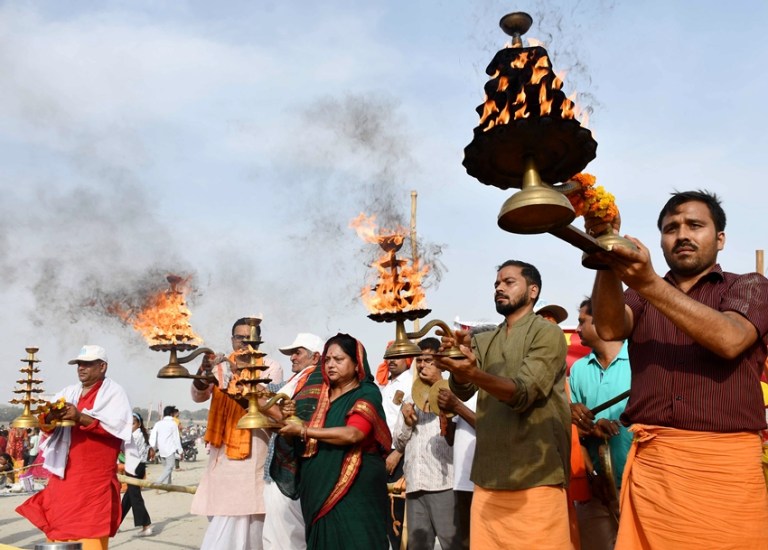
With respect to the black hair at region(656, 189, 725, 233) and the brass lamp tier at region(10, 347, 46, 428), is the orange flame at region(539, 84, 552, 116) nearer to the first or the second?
the black hair at region(656, 189, 725, 233)

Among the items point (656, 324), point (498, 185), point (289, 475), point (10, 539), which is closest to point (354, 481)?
point (289, 475)

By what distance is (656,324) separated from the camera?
3.17 meters

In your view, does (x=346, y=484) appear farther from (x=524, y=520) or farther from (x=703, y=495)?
(x=703, y=495)

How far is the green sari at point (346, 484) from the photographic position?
17.2 ft

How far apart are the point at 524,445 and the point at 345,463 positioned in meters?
1.73

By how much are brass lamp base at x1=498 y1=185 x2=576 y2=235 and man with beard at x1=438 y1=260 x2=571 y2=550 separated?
5.04ft

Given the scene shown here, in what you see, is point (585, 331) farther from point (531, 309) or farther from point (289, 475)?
point (289, 475)

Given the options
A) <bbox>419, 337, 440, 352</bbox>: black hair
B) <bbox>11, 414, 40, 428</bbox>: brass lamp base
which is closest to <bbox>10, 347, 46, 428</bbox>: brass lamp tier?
<bbox>11, 414, 40, 428</bbox>: brass lamp base

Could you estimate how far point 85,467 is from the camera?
6941 mm

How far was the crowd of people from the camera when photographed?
288 centimetres

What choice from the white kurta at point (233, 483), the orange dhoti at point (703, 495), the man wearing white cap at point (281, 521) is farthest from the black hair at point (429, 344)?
the orange dhoti at point (703, 495)

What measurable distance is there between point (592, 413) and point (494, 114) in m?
3.03

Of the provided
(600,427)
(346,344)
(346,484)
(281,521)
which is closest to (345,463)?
(346,484)

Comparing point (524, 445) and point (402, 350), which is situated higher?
point (402, 350)
